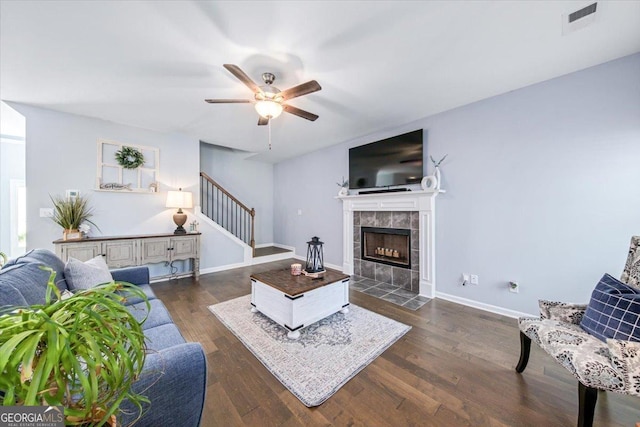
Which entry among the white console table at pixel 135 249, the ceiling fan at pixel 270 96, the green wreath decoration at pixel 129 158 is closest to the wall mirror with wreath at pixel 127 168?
the green wreath decoration at pixel 129 158

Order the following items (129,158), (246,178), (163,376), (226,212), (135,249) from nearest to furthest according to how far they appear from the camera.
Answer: (163,376) < (135,249) < (129,158) < (226,212) < (246,178)

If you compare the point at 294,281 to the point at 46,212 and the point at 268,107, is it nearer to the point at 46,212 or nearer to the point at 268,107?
the point at 268,107

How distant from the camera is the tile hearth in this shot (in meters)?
3.10

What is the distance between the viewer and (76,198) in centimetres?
343

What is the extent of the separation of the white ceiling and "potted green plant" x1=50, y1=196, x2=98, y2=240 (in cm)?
131

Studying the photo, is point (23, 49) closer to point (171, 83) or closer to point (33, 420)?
point (171, 83)

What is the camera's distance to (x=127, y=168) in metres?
3.82

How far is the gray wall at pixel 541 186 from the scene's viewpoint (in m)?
2.17

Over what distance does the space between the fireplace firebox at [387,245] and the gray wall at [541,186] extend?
0.51m

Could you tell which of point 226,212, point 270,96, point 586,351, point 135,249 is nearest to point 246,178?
point 226,212

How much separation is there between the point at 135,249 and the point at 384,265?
13.0 ft

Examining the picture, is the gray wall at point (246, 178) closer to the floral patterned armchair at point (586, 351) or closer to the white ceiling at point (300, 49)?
the white ceiling at point (300, 49)

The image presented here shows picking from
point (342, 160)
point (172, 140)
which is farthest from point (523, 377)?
point (172, 140)

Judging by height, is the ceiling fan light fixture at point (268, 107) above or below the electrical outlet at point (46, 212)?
above
